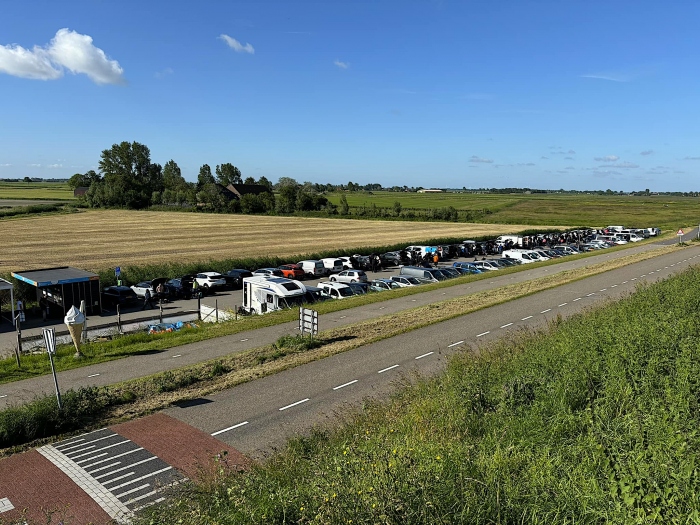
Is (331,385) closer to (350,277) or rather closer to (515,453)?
(515,453)

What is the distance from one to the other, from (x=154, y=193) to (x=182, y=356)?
111 meters

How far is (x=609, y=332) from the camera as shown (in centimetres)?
1052

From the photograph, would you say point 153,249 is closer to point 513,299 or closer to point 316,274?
point 316,274

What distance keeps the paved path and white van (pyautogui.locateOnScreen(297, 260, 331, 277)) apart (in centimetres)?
2760

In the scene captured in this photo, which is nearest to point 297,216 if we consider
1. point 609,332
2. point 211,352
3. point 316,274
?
point 316,274

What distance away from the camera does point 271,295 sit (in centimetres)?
2323

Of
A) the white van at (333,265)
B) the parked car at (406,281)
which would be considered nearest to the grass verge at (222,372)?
the parked car at (406,281)

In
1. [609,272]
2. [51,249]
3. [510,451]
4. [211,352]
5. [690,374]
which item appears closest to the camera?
[510,451]

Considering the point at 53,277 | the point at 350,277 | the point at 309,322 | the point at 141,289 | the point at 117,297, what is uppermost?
the point at 53,277

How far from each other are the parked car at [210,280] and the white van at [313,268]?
7.32 meters

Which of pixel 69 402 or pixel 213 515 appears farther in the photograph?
pixel 69 402

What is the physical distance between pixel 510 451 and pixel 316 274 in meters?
31.9

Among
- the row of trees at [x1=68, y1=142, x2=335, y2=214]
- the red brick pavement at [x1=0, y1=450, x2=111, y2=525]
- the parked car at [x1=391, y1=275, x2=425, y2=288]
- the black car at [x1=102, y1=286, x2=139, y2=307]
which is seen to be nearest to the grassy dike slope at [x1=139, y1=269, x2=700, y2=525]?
the red brick pavement at [x1=0, y1=450, x2=111, y2=525]

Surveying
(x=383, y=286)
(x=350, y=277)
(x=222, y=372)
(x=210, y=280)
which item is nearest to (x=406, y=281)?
(x=383, y=286)
